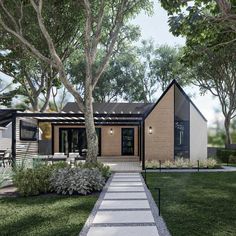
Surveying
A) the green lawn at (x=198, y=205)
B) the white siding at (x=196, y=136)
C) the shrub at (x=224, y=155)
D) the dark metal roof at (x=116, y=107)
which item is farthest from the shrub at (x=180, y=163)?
the dark metal roof at (x=116, y=107)

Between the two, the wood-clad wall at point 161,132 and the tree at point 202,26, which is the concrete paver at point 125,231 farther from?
the wood-clad wall at point 161,132

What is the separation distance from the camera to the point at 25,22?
18438mm

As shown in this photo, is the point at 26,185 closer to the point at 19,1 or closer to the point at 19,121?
the point at 19,1

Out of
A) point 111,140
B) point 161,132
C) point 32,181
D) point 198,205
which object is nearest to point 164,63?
point 111,140

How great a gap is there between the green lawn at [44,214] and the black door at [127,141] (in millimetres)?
18553

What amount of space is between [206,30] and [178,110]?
12101mm

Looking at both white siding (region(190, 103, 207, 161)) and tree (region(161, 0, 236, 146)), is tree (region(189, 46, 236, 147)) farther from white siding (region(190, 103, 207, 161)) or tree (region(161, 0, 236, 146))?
tree (region(161, 0, 236, 146))

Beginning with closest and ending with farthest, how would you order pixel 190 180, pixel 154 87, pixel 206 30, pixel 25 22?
1. pixel 206 30
2. pixel 190 180
3. pixel 25 22
4. pixel 154 87

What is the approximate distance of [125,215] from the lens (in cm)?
775

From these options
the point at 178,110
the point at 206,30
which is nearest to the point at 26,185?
the point at 206,30

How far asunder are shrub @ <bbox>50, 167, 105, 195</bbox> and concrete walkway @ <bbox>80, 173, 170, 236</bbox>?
0.50 meters

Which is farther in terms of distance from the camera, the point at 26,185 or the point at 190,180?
the point at 190,180

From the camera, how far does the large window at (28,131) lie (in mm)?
22652

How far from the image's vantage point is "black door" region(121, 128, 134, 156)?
29016 mm
